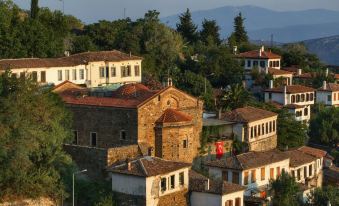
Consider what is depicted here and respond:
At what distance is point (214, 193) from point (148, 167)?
350 cm

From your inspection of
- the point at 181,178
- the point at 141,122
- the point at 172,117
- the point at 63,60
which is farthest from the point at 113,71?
the point at 181,178

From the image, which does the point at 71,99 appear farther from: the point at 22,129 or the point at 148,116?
the point at 22,129

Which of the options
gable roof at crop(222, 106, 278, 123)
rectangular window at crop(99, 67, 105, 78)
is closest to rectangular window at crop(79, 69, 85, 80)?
rectangular window at crop(99, 67, 105, 78)

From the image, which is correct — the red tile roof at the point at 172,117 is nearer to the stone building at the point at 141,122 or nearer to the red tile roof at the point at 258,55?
the stone building at the point at 141,122

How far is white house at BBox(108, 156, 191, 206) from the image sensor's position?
40406 millimetres

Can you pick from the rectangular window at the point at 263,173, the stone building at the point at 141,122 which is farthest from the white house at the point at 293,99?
the stone building at the point at 141,122

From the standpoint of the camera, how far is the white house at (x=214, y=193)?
41.3 metres

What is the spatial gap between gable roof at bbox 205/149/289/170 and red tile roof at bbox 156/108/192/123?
294cm

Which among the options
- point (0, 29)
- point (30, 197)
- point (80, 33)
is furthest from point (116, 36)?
point (30, 197)

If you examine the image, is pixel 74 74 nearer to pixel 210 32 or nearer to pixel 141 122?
pixel 141 122

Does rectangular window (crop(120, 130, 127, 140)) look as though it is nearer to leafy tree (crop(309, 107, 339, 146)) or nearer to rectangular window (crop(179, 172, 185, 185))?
rectangular window (crop(179, 172, 185, 185))

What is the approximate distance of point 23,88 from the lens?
143 feet

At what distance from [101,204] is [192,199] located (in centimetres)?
512

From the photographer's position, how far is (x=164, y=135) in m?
47.1
